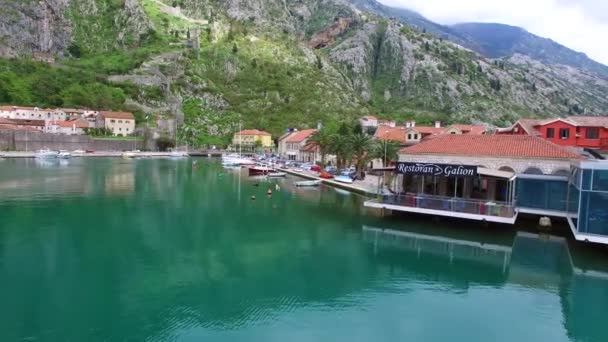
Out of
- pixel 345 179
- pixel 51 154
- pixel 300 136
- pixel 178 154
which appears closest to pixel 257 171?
pixel 345 179

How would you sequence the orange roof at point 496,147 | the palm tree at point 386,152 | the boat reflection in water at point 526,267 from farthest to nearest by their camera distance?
the palm tree at point 386,152 < the orange roof at point 496,147 < the boat reflection in water at point 526,267

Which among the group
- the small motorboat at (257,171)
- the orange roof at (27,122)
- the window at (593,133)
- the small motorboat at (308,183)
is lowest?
the small motorboat at (308,183)

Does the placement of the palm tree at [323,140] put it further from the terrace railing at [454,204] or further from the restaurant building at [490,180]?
the terrace railing at [454,204]

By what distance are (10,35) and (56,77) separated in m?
26.6

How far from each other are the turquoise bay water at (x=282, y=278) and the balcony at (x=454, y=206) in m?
1.52

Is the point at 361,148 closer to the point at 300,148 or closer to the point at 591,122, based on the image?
the point at 591,122

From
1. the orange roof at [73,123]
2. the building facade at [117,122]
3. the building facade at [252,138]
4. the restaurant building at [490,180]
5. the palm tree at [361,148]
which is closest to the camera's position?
the restaurant building at [490,180]

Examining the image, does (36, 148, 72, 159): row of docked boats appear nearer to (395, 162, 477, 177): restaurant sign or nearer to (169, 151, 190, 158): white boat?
(169, 151, 190, 158): white boat

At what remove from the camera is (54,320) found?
16141 mm

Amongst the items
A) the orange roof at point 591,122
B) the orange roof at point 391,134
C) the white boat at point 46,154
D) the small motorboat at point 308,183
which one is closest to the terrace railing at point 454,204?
the orange roof at point 591,122

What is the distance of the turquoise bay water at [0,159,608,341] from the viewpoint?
54.0ft

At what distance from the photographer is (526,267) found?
1005 inches

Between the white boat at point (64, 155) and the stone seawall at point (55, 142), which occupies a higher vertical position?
the stone seawall at point (55, 142)

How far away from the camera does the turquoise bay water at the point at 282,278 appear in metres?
16.5
